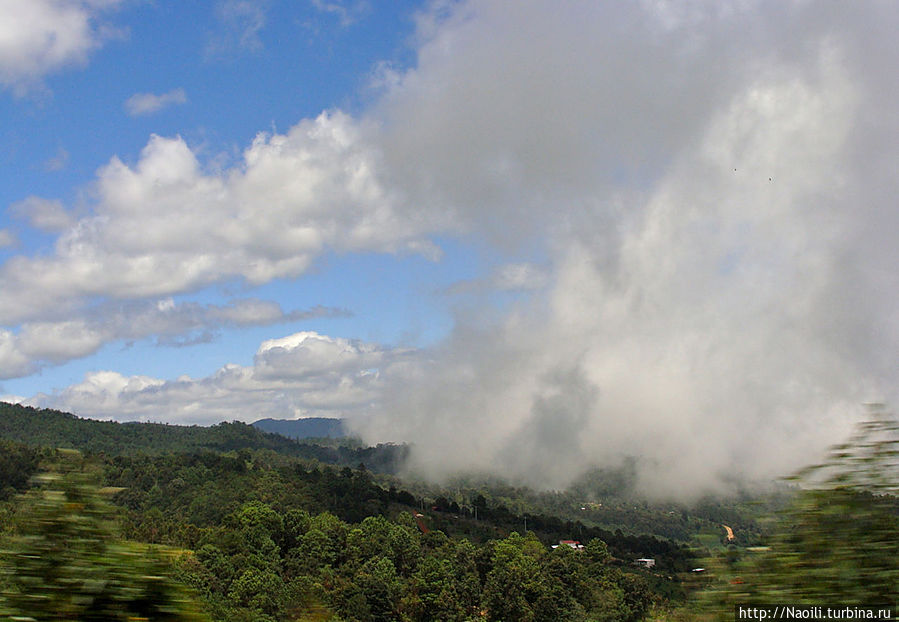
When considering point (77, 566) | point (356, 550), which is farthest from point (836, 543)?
point (356, 550)

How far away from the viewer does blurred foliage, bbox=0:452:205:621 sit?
4.04 m

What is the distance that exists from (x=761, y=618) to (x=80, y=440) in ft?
730

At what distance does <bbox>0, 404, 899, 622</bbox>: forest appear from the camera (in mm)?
4191

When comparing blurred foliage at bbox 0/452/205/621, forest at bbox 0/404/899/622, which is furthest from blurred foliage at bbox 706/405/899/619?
blurred foliage at bbox 0/452/205/621

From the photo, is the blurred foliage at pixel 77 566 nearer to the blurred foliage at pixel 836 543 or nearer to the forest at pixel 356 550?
the forest at pixel 356 550

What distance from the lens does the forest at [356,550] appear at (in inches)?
165

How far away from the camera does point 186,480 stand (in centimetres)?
12712

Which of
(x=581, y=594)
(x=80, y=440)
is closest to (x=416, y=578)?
(x=581, y=594)

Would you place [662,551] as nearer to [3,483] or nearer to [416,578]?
[416,578]

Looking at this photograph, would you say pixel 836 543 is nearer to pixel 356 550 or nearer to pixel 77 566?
pixel 77 566

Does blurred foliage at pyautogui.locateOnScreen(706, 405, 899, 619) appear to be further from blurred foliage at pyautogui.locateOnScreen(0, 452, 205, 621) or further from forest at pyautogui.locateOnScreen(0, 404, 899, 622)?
blurred foliage at pyautogui.locateOnScreen(0, 452, 205, 621)

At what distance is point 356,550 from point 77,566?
275 feet

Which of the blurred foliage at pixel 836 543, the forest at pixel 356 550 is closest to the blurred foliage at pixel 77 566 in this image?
the forest at pixel 356 550

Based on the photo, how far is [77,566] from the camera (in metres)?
4.10
